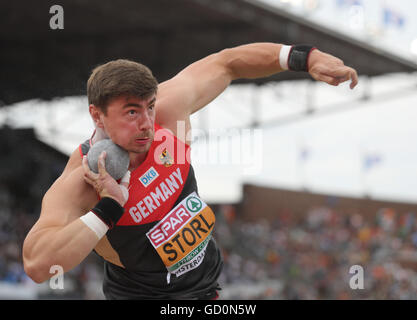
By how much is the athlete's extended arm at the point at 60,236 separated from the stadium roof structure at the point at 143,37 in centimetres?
1233

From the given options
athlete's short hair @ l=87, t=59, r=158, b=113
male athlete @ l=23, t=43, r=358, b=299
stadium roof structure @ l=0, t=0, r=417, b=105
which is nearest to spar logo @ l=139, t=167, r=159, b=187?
male athlete @ l=23, t=43, r=358, b=299

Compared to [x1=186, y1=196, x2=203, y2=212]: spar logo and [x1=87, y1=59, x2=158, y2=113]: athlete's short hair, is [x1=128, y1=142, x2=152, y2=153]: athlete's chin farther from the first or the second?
[x1=186, y1=196, x2=203, y2=212]: spar logo

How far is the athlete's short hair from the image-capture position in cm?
304

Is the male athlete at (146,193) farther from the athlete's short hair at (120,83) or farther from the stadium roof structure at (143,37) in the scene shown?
the stadium roof structure at (143,37)

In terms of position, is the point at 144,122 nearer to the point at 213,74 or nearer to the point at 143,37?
the point at 213,74

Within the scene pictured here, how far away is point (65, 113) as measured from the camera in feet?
84.8

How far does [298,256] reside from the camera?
23688 mm

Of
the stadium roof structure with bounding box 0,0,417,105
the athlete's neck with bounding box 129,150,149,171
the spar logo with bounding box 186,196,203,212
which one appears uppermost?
the stadium roof structure with bounding box 0,0,417,105

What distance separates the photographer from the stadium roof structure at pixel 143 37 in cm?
1627

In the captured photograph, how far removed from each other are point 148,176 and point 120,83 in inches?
23.7

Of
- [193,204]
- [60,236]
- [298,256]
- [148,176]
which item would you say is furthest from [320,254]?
[60,236]
